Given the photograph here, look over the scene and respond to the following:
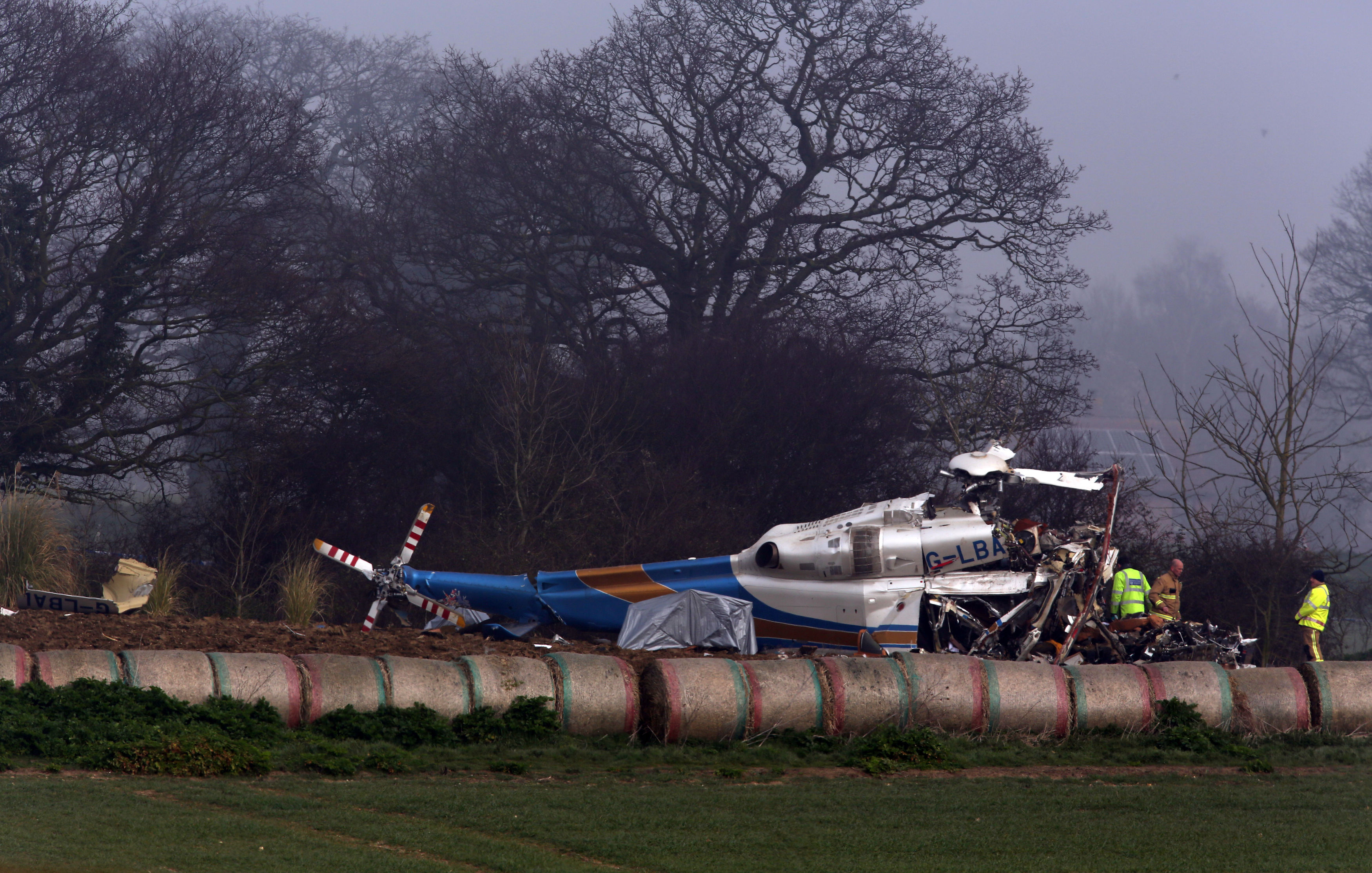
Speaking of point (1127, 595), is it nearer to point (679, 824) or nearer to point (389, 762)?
point (679, 824)

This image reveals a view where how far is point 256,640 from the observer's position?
47.0 ft

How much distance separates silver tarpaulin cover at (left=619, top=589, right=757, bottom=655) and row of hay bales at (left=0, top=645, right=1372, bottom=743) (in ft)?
9.59

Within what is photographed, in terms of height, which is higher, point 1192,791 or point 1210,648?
point 1210,648

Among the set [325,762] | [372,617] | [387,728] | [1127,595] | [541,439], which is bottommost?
[325,762]

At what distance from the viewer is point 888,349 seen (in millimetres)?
29766

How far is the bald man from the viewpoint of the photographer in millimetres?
16344

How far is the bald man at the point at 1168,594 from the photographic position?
16.3 metres

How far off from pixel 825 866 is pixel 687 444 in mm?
20895

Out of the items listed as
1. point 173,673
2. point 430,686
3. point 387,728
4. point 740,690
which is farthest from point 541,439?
point 173,673

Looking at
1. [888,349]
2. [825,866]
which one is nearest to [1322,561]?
[888,349]

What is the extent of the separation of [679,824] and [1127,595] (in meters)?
9.25

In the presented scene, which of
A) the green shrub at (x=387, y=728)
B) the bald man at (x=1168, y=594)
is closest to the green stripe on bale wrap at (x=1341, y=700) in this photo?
the bald man at (x=1168, y=594)

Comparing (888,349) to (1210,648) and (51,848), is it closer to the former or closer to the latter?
(1210,648)

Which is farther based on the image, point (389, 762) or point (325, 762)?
point (389, 762)
